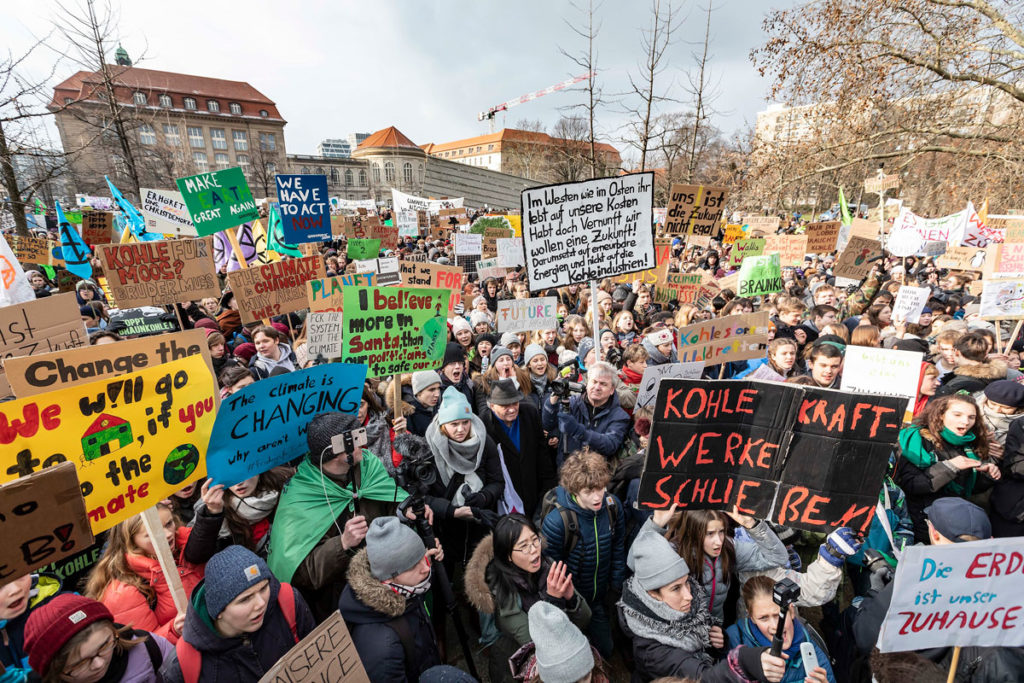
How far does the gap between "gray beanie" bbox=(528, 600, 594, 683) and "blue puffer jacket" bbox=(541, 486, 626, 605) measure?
2.55 ft

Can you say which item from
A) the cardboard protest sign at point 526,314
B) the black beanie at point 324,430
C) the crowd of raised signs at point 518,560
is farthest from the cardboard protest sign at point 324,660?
the cardboard protest sign at point 526,314

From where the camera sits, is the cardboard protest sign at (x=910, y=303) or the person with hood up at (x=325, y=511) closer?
the person with hood up at (x=325, y=511)

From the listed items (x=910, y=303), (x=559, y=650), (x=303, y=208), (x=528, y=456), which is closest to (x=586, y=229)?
(x=528, y=456)

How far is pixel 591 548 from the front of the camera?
285 cm

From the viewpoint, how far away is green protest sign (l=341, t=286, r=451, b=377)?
369 cm

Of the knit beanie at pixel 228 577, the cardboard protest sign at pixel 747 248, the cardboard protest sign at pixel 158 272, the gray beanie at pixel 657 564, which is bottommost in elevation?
the gray beanie at pixel 657 564

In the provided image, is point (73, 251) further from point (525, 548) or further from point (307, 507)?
point (525, 548)

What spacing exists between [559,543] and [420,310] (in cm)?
218

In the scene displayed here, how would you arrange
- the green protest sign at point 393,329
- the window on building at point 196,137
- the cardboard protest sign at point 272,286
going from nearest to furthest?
the green protest sign at point 393,329 < the cardboard protest sign at point 272,286 < the window on building at point 196,137

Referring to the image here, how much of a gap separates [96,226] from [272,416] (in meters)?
11.3

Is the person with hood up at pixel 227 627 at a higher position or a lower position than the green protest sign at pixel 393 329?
lower

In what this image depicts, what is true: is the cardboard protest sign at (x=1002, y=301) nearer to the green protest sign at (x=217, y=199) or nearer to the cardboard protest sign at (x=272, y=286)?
the cardboard protest sign at (x=272, y=286)

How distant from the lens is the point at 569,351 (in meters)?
6.29

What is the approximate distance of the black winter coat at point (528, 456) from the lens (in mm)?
3801
